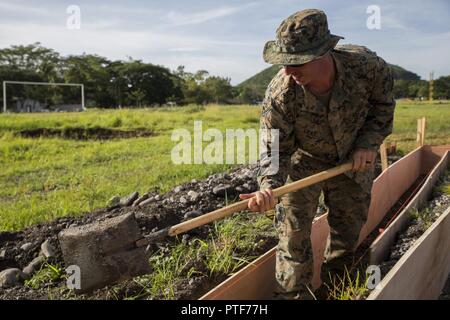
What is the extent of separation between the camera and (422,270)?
2.54 metres

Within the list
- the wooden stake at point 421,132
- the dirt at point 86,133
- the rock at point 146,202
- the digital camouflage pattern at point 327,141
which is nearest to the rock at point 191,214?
the rock at point 146,202

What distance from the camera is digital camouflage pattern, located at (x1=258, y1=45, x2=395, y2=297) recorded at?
8.46ft

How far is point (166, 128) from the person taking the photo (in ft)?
47.4

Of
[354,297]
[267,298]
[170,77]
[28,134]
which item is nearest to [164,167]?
[267,298]

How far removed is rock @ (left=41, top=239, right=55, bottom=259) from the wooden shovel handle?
144 centimetres

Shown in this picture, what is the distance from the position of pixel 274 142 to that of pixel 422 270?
1.17 m

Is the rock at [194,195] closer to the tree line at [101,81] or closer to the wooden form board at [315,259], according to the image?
the wooden form board at [315,259]

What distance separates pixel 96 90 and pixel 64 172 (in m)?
36.0

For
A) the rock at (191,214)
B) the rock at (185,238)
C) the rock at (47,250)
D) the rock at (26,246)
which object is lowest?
the rock at (26,246)

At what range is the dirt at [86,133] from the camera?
13.6 meters

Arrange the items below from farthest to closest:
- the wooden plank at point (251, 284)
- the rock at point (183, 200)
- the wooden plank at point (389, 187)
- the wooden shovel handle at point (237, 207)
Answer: the rock at point (183, 200)
the wooden plank at point (389, 187)
the wooden plank at point (251, 284)
the wooden shovel handle at point (237, 207)

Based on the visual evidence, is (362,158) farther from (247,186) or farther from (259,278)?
(247,186)

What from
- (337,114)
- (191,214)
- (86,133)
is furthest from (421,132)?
(86,133)

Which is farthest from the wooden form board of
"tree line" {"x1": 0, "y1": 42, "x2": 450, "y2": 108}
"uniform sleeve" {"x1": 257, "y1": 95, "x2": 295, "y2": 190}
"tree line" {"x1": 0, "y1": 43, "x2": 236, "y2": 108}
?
"tree line" {"x1": 0, "y1": 43, "x2": 236, "y2": 108}
